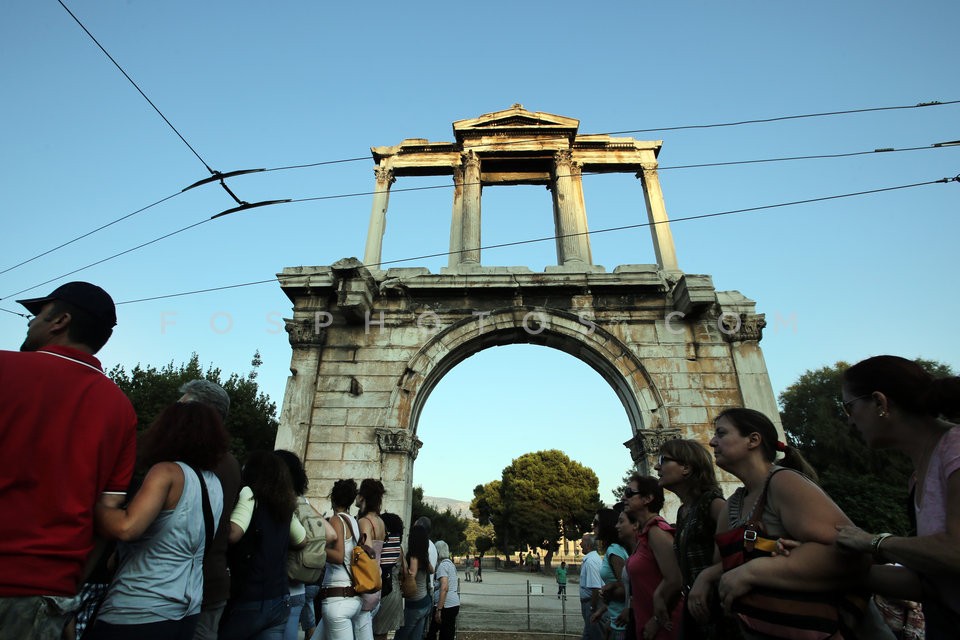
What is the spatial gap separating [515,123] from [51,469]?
13.9 meters

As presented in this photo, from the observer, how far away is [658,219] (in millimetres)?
12875

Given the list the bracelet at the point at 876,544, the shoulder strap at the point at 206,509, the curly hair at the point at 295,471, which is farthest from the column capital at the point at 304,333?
the bracelet at the point at 876,544

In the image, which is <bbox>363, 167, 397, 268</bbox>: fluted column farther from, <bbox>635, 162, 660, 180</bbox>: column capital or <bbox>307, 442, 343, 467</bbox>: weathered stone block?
<bbox>635, 162, 660, 180</bbox>: column capital

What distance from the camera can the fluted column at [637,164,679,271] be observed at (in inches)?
486

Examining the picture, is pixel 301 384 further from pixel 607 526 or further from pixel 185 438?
pixel 185 438

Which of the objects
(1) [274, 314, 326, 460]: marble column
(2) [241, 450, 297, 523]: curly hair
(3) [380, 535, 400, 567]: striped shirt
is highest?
(1) [274, 314, 326, 460]: marble column

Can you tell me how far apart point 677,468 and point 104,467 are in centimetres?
337

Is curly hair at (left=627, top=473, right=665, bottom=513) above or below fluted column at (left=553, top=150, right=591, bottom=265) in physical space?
below

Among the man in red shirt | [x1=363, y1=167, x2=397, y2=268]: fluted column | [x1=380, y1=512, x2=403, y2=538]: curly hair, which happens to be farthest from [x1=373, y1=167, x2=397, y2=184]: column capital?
the man in red shirt

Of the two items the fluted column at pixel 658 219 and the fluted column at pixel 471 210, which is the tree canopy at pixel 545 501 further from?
the fluted column at pixel 471 210

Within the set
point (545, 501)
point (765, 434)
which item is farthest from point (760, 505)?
point (545, 501)

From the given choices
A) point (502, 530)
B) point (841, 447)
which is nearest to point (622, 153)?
point (841, 447)

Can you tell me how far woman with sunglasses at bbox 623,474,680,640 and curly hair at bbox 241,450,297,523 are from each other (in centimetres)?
267

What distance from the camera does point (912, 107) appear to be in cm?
764
